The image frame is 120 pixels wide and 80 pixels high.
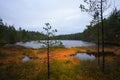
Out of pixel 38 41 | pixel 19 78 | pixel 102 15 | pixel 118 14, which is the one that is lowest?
pixel 19 78

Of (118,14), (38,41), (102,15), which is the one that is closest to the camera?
(38,41)

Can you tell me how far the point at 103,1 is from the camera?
22.2 metres

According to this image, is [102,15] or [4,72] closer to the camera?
[102,15]

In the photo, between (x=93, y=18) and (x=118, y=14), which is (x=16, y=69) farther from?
(x=118, y=14)

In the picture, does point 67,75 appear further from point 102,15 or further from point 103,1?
point 103,1

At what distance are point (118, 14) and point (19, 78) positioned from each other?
196 feet

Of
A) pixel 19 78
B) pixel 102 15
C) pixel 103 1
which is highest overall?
pixel 103 1

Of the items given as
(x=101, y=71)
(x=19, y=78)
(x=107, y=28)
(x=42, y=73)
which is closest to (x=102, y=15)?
(x=101, y=71)

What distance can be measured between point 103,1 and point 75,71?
11306mm

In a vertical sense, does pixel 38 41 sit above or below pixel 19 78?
above

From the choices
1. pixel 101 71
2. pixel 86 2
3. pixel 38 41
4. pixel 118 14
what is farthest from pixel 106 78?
pixel 118 14

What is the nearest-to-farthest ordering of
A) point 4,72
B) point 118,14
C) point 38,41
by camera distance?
point 38,41
point 4,72
point 118,14

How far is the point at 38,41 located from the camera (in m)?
20.4

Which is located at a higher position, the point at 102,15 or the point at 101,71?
the point at 102,15
